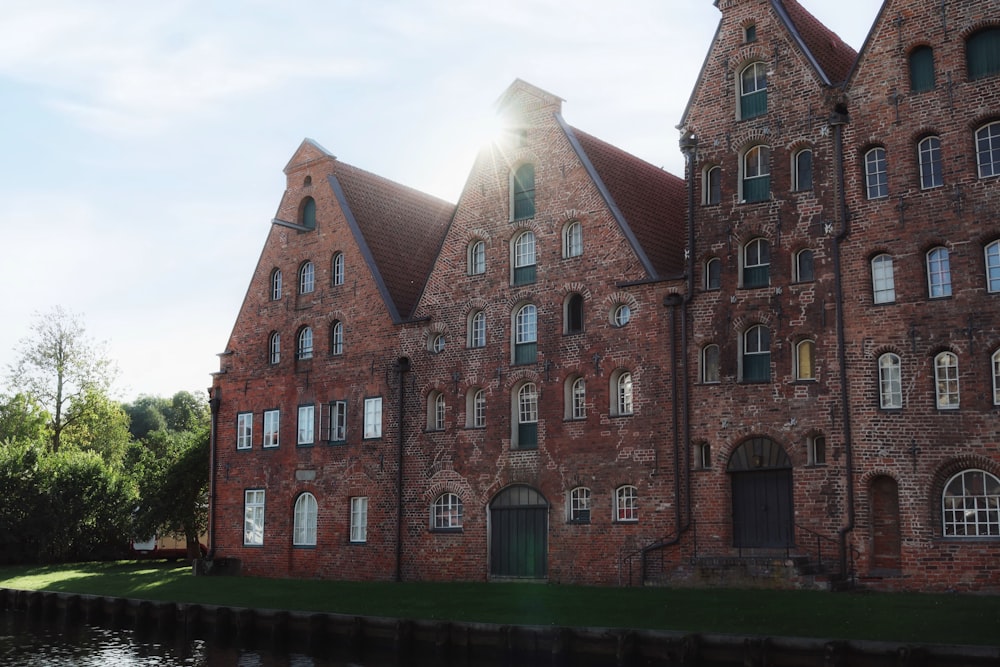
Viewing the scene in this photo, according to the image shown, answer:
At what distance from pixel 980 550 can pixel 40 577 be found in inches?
1215

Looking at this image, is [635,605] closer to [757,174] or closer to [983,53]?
[757,174]

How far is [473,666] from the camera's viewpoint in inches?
826

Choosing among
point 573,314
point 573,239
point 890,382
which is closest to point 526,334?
point 573,314

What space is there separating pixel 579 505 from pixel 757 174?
10.1 meters

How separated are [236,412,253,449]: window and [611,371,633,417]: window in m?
15.6

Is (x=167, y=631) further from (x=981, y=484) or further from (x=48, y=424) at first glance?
(x=48, y=424)

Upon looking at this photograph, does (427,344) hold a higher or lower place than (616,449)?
higher

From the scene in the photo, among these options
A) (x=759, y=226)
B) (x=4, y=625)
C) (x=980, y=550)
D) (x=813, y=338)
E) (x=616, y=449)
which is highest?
(x=759, y=226)

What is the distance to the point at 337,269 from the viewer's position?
38031 mm

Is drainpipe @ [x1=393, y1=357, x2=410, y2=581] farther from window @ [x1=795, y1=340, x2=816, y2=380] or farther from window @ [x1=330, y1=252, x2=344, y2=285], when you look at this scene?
window @ [x1=795, y1=340, x2=816, y2=380]

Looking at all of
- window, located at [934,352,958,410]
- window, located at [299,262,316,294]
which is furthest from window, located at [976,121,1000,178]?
window, located at [299,262,316,294]

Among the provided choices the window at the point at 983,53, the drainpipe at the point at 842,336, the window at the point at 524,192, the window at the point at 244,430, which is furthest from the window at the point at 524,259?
the window at the point at 244,430

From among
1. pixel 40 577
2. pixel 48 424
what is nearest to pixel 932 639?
pixel 40 577

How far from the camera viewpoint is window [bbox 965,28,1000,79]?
82.2 ft
